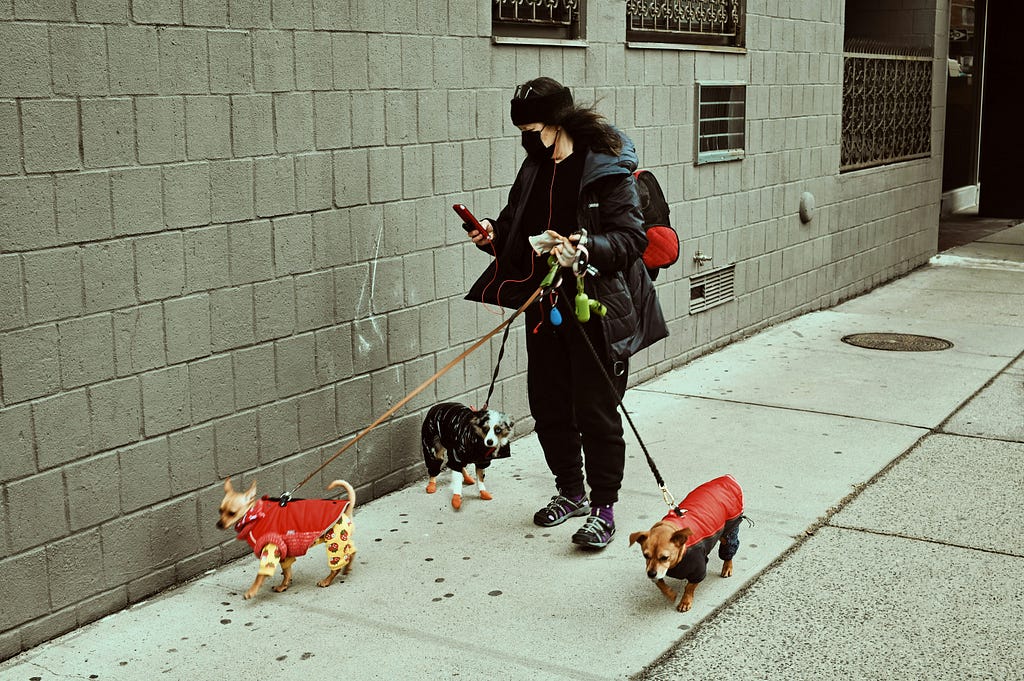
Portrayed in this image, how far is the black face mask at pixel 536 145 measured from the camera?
4977mm

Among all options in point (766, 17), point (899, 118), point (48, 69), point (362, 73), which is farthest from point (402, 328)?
point (899, 118)

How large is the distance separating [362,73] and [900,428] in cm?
348

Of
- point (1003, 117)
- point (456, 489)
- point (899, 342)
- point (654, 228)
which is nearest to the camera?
point (654, 228)

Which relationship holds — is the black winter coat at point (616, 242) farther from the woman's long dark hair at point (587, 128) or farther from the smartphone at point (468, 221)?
the smartphone at point (468, 221)

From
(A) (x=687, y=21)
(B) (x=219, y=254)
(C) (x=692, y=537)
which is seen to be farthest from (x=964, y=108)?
(B) (x=219, y=254)

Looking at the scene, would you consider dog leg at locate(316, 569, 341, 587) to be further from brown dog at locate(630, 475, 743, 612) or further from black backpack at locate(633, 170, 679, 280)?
black backpack at locate(633, 170, 679, 280)

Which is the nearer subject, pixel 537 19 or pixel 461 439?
pixel 461 439

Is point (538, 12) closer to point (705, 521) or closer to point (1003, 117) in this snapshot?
point (705, 521)

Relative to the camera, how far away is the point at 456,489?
5.59 m

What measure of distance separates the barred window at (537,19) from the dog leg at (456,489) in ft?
7.51

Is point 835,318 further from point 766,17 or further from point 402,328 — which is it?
point 402,328

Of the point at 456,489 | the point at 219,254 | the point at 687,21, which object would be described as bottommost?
the point at 456,489

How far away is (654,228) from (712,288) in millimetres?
3659

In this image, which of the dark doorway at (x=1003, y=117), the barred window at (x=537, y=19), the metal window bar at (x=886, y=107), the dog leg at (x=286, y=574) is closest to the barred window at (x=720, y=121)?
the barred window at (x=537, y=19)
